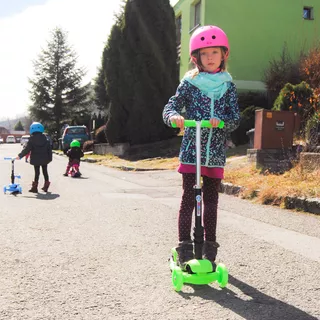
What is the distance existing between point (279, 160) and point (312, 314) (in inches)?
273

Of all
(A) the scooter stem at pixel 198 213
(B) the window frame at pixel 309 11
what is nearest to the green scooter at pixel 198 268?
(A) the scooter stem at pixel 198 213

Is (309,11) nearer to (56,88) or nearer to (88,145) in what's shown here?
(88,145)

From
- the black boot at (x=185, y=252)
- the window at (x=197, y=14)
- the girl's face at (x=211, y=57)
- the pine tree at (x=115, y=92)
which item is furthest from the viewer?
the window at (x=197, y=14)

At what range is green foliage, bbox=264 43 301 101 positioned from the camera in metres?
17.1

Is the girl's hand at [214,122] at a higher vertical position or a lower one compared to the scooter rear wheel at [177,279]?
higher

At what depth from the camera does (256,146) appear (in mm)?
9484

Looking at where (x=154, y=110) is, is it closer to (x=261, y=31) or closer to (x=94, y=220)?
(x=261, y=31)

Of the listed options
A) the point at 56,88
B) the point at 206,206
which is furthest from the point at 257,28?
the point at 56,88

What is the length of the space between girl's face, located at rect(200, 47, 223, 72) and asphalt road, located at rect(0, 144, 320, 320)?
164 centimetres

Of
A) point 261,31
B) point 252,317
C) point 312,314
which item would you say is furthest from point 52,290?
point 261,31

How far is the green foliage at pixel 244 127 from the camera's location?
14.5 meters

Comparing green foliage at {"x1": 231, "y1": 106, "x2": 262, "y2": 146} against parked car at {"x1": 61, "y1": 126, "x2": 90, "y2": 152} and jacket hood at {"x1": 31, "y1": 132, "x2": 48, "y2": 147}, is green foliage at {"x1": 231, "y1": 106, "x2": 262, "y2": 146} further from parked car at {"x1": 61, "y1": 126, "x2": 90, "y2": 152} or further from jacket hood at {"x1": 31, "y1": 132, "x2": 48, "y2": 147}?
parked car at {"x1": 61, "y1": 126, "x2": 90, "y2": 152}

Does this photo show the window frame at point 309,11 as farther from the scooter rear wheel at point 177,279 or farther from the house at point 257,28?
the scooter rear wheel at point 177,279

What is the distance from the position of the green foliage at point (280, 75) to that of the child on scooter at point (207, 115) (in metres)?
14.6
